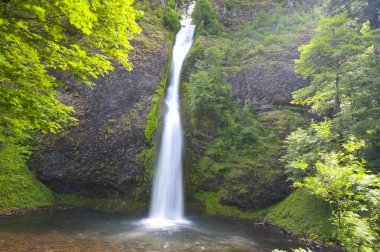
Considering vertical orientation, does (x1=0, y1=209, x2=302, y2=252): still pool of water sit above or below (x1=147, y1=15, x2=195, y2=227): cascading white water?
below

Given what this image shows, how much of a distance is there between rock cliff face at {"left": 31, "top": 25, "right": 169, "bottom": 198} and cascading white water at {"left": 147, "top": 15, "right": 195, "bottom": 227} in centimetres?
130

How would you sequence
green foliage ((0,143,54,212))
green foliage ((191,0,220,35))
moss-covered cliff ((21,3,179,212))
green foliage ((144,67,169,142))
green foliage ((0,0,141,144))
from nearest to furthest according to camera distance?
green foliage ((0,0,141,144)) < green foliage ((0,143,54,212)) < moss-covered cliff ((21,3,179,212)) < green foliage ((144,67,169,142)) < green foliage ((191,0,220,35))

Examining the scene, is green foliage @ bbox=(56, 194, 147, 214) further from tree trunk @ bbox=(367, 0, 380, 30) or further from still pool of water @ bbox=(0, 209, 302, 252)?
tree trunk @ bbox=(367, 0, 380, 30)

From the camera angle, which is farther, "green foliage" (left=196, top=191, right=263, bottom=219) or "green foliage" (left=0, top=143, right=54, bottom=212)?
"green foliage" (left=196, top=191, right=263, bottom=219)

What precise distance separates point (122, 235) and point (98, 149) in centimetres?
682

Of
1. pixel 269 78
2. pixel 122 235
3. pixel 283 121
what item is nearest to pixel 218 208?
pixel 122 235

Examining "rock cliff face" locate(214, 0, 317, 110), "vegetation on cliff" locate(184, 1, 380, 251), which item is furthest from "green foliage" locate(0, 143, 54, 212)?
"rock cliff face" locate(214, 0, 317, 110)

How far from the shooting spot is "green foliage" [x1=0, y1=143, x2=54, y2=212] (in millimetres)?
12677

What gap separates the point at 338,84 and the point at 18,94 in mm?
12198

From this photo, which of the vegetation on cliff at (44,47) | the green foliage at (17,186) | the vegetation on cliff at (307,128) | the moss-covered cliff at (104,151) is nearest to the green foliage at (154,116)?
the moss-covered cliff at (104,151)

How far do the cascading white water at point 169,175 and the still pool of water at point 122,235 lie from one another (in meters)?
1.32

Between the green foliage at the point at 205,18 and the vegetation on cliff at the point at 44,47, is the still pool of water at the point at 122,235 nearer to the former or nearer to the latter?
the vegetation on cliff at the point at 44,47

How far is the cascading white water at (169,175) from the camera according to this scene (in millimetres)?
14016

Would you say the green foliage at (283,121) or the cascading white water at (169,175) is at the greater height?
the green foliage at (283,121)
